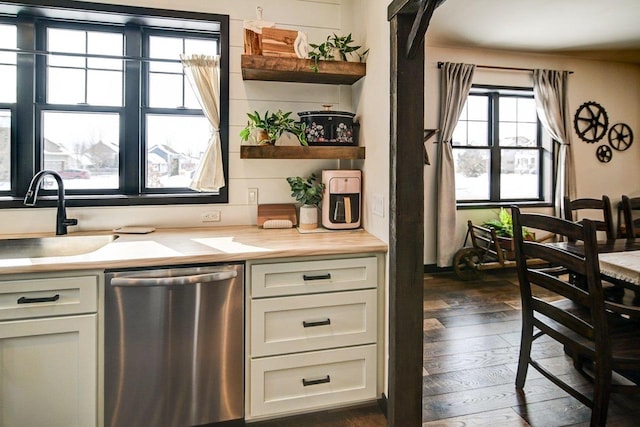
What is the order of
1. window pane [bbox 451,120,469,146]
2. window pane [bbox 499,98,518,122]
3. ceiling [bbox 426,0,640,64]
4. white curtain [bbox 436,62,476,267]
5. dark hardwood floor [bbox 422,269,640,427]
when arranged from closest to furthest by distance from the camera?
dark hardwood floor [bbox 422,269,640,427] → ceiling [bbox 426,0,640,64] → white curtain [bbox 436,62,476,267] → window pane [bbox 451,120,469,146] → window pane [bbox 499,98,518,122]

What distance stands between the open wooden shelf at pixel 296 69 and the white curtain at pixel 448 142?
249 cm

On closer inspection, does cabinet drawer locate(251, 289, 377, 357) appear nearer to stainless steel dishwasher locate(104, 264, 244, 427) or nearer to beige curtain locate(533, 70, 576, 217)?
stainless steel dishwasher locate(104, 264, 244, 427)


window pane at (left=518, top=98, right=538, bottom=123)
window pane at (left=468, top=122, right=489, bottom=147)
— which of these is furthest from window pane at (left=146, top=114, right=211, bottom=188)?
window pane at (left=518, top=98, right=538, bottom=123)

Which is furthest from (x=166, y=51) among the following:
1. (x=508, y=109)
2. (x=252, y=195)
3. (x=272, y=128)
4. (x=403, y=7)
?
(x=508, y=109)

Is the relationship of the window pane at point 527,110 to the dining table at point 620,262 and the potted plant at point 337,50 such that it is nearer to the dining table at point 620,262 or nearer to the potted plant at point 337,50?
the dining table at point 620,262

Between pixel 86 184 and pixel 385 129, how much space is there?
1.87 meters

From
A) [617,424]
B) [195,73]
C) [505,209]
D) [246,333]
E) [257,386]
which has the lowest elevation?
[617,424]

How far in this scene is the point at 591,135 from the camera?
16.8ft

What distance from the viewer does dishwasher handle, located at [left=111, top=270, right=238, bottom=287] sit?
1692 millimetres

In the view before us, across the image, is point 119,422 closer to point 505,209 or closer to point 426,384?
point 426,384

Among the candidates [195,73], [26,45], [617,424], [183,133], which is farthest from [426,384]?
[26,45]

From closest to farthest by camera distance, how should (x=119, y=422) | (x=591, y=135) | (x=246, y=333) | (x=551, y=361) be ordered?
(x=119, y=422) → (x=246, y=333) → (x=551, y=361) → (x=591, y=135)

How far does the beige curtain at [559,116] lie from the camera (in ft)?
16.0

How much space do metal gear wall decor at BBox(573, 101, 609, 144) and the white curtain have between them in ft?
5.52
